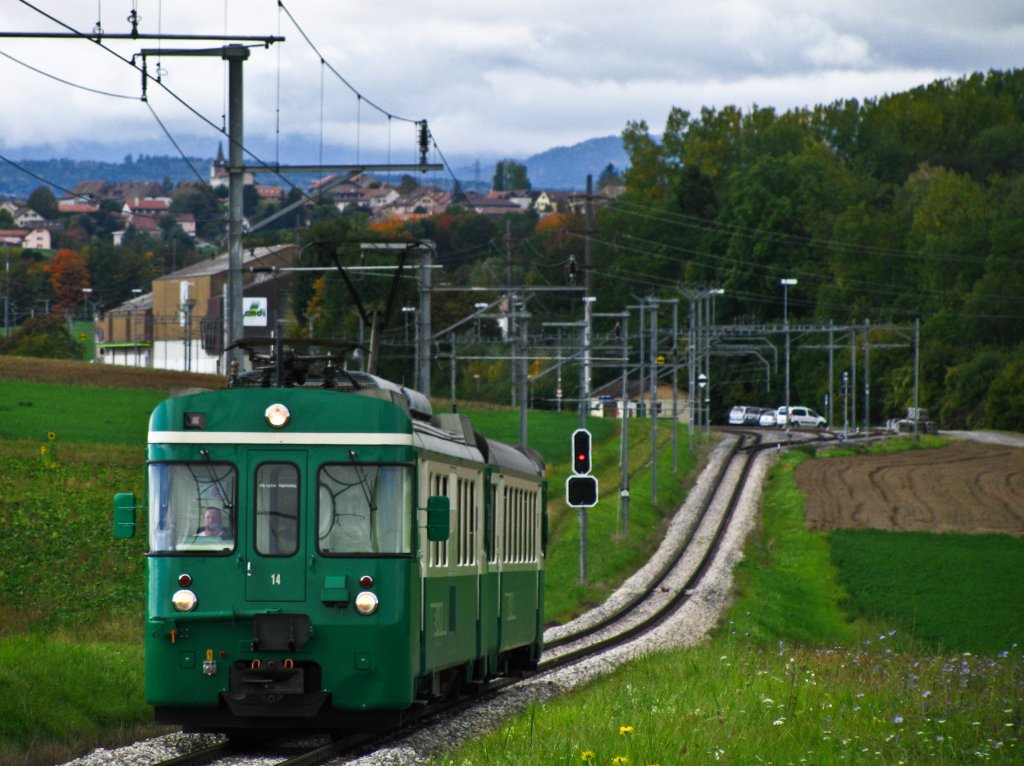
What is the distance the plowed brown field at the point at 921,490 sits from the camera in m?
58.9

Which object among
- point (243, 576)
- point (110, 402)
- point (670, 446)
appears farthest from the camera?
point (670, 446)

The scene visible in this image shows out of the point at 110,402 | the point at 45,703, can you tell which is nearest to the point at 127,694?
the point at 45,703

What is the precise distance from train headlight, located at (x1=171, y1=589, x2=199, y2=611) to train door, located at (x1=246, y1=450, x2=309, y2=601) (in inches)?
16.7

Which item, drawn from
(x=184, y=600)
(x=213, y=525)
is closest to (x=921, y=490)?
(x=213, y=525)

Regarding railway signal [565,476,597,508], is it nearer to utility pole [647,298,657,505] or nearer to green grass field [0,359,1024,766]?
green grass field [0,359,1024,766]

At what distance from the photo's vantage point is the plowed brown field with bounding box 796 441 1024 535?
5894 centimetres

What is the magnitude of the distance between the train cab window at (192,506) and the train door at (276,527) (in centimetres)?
18

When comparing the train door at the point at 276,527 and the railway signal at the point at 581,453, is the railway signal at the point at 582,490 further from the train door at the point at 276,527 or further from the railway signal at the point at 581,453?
the train door at the point at 276,527

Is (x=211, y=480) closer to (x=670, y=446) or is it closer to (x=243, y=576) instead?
(x=243, y=576)

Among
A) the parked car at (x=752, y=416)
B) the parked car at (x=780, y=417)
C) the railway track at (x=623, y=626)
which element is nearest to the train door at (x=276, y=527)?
the railway track at (x=623, y=626)

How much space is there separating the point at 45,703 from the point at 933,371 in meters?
100

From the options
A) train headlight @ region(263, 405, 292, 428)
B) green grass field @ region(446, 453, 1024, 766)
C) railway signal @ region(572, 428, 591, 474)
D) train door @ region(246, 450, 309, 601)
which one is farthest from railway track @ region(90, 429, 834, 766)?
railway signal @ region(572, 428, 591, 474)

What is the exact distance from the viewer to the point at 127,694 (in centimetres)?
1592

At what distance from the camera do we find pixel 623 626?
107 feet
